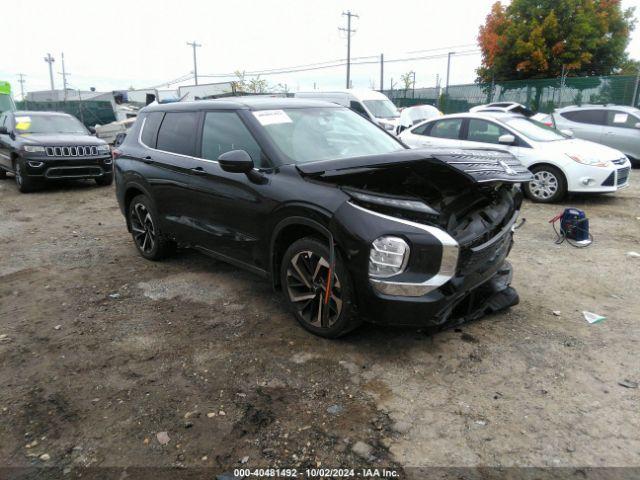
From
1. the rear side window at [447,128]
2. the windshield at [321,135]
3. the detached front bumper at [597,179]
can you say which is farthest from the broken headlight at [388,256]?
the rear side window at [447,128]

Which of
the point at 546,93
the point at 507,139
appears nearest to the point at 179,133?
the point at 507,139

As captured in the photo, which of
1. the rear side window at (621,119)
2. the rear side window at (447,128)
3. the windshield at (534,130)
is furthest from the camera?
the rear side window at (621,119)

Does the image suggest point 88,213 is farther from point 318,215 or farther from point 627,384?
point 627,384

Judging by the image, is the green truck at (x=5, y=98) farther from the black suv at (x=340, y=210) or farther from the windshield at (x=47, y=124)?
the black suv at (x=340, y=210)

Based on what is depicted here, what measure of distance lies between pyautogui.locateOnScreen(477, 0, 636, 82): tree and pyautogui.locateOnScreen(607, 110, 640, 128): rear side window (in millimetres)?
14972

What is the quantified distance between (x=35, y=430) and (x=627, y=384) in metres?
3.52

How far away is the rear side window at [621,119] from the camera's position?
11938mm

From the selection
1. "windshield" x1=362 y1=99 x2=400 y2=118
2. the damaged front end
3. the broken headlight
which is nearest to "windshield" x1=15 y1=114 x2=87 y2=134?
"windshield" x1=362 y1=99 x2=400 y2=118

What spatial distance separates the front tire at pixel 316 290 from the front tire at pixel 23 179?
27.7 ft

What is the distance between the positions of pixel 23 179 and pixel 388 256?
9.54 meters

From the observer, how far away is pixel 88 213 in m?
8.16

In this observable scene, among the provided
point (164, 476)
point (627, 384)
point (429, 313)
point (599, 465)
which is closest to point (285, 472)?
point (164, 476)

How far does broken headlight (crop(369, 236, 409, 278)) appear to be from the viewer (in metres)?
2.96

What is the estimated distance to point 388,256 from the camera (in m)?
2.98
